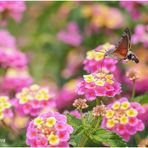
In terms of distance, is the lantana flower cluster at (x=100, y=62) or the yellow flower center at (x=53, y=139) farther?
the lantana flower cluster at (x=100, y=62)

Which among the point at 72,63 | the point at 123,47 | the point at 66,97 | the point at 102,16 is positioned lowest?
the point at 66,97

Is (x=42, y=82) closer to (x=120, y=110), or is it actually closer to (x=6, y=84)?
(x=6, y=84)

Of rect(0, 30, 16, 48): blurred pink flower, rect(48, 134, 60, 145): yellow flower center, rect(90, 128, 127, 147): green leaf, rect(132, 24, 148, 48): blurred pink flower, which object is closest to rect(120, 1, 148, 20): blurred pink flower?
rect(132, 24, 148, 48): blurred pink flower

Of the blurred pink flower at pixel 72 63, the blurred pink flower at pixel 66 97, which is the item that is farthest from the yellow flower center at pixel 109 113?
the blurred pink flower at pixel 72 63

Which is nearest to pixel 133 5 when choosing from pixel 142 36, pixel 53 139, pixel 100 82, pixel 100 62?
pixel 142 36

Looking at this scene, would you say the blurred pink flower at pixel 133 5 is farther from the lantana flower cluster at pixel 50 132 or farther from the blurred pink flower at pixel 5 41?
the lantana flower cluster at pixel 50 132

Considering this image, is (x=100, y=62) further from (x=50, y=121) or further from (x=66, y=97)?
(x=66, y=97)
